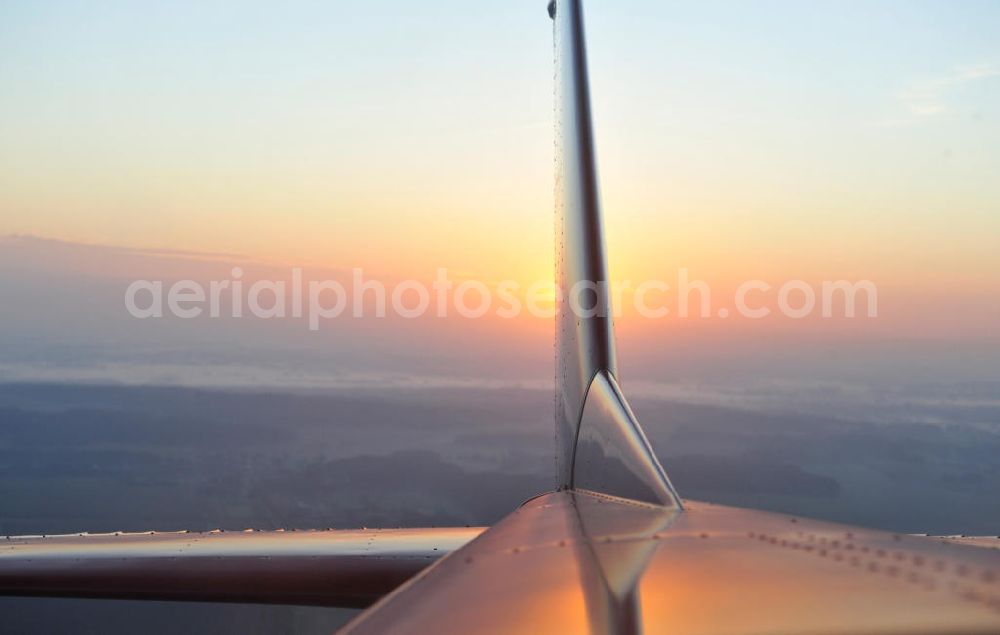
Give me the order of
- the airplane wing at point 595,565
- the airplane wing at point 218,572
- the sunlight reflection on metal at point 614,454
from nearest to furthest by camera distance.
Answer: the airplane wing at point 595,565 → the sunlight reflection on metal at point 614,454 → the airplane wing at point 218,572

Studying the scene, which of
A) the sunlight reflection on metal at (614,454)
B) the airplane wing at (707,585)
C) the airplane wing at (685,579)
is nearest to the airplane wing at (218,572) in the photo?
Result: the airplane wing at (685,579)

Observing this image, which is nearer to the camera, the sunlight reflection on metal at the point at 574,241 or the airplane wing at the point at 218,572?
the airplane wing at the point at 218,572

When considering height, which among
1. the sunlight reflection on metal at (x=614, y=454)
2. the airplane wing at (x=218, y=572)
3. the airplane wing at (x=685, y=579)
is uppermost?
the airplane wing at (x=685, y=579)

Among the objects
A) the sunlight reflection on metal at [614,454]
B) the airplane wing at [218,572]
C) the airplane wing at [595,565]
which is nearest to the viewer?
the airplane wing at [595,565]

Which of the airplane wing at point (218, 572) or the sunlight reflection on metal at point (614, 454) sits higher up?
the sunlight reflection on metal at point (614, 454)

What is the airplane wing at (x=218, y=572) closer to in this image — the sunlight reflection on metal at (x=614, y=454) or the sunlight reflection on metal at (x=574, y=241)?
the sunlight reflection on metal at (x=614, y=454)

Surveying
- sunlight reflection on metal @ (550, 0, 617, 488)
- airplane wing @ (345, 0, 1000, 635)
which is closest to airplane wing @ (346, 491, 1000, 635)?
airplane wing @ (345, 0, 1000, 635)

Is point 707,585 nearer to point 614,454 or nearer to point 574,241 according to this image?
point 614,454
